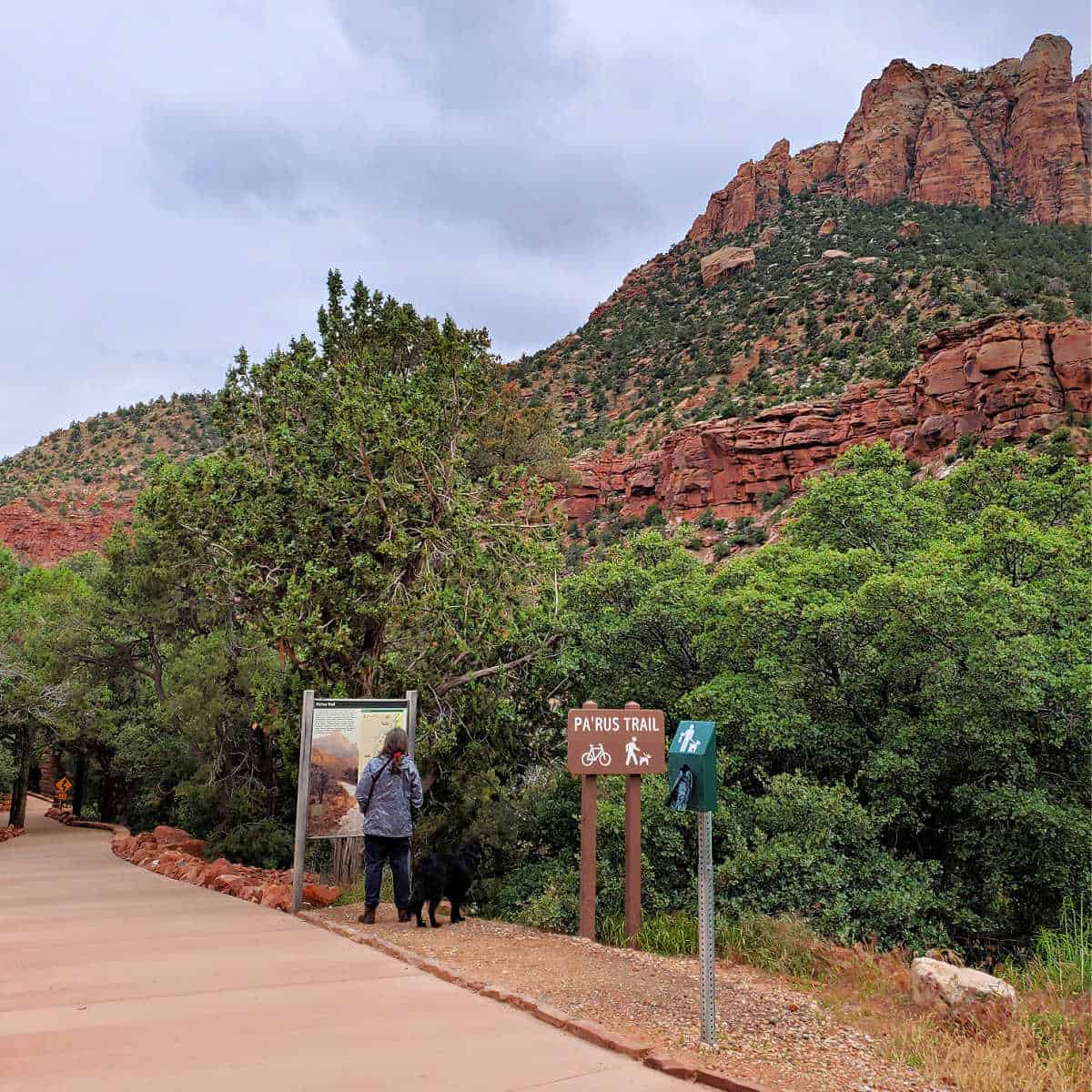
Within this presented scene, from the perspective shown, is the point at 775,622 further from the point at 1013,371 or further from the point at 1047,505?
the point at 1013,371

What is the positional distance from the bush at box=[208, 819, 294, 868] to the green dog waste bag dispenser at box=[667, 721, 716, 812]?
11.5 m

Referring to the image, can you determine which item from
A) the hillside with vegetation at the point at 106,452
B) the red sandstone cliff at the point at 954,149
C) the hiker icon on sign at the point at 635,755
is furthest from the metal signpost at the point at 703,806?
the red sandstone cliff at the point at 954,149

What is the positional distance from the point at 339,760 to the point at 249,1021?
4211 mm

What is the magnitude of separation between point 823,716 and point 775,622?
3.96ft

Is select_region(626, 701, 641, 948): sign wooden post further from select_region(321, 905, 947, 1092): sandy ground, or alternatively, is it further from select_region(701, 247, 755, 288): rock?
select_region(701, 247, 755, 288): rock

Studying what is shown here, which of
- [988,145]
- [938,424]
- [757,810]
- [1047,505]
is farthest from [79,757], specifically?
[988,145]

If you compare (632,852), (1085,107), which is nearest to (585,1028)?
(632,852)

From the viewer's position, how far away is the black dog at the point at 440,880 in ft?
25.1

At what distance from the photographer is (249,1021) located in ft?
14.9

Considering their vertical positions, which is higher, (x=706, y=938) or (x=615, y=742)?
(x=615, y=742)

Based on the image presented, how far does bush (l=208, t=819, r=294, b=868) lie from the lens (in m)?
14.6

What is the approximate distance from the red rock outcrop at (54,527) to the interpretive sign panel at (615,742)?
223ft

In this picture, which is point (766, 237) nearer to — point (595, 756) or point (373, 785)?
point (595, 756)

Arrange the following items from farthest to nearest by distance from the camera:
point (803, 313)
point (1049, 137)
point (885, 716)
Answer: point (1049, 137)
point (803, 313)
point (885, 716)
